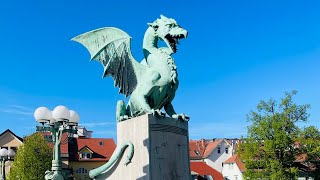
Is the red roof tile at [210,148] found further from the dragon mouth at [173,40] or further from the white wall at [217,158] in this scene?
the dragon mouth at [173,40]

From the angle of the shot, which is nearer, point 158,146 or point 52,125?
point 158,146

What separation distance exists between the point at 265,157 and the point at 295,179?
2.58 metres

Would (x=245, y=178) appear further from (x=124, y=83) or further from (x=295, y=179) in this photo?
(x=124, y=83)

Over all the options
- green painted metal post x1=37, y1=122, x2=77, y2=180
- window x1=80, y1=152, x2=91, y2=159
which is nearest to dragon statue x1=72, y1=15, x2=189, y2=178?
green painted metal post x1=37, y1=122, x2=77, y2=180

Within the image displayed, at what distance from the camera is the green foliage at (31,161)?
112ft

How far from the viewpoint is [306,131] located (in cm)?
3291

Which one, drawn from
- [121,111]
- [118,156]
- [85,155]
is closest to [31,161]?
[85,155]

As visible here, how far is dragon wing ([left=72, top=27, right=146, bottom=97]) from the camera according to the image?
362 inches

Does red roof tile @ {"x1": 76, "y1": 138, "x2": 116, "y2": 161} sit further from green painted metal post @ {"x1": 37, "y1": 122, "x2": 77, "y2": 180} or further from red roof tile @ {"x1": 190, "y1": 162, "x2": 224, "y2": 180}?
green painted metal post @ {"x1": 37, "y1": 122, "x2": 77, "y2": 180}

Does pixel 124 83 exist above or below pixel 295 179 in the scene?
above

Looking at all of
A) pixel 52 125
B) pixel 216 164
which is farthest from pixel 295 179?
pixel 216 164

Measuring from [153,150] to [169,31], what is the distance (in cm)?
242

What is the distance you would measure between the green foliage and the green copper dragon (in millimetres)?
26696

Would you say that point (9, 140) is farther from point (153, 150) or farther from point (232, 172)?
point (153, 150)
